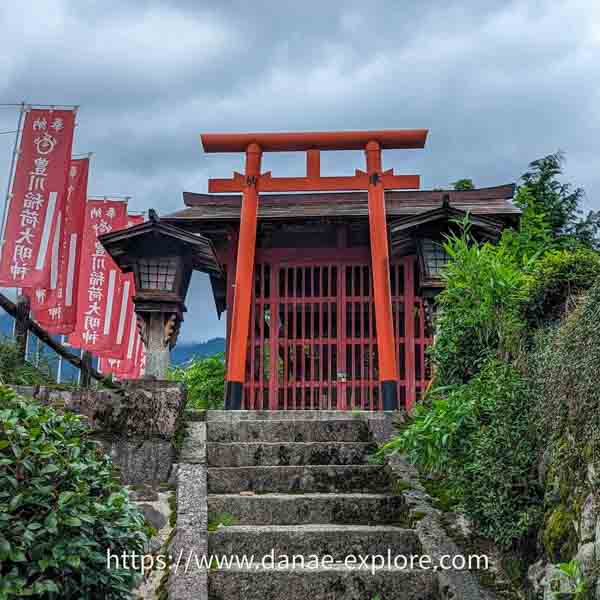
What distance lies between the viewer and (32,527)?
126 inches

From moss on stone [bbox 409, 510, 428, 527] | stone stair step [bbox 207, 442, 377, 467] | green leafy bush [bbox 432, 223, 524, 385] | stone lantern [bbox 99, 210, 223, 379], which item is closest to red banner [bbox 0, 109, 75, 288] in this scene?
stone lantern [bbox 99, 210, 223, 379]

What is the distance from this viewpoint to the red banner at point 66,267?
1099 cm

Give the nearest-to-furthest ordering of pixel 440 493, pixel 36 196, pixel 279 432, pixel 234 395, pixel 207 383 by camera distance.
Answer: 1. pixel 440 493
2. pixel 279 432
3. pixel 234 395
4. pixel 36 196
5. pixel 207 383

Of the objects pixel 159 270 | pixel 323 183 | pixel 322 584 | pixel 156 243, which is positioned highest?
pixel 323 183

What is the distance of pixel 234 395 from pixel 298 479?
297 centimetres

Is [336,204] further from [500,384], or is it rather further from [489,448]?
[489,448]

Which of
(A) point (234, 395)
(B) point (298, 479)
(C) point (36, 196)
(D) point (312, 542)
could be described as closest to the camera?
(D) point (312, 542)

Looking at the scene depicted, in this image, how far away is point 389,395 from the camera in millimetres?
8438

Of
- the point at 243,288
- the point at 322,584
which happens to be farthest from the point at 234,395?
the point at 322,584

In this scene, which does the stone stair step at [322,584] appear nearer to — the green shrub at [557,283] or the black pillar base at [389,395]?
the green shrub at [557,283]

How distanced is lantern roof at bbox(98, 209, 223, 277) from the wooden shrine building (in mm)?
535

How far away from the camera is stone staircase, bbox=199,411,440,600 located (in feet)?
15.1

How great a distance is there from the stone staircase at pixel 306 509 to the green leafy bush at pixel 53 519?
0.96 m

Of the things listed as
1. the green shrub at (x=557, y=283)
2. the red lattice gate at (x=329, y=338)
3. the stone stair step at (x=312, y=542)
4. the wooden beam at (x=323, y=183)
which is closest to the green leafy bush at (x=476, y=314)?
the green shrub at (x=557, y=283)
